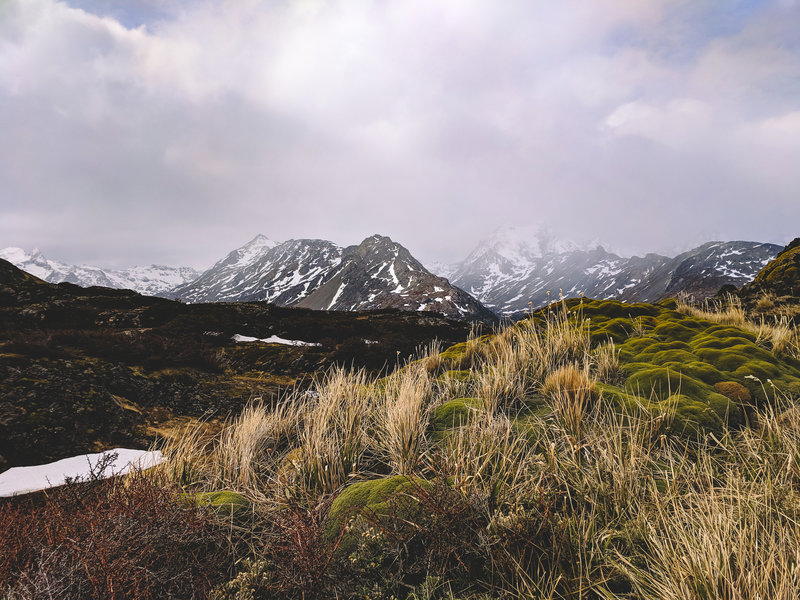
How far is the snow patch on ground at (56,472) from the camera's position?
296cm

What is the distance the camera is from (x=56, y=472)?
11.0 ft

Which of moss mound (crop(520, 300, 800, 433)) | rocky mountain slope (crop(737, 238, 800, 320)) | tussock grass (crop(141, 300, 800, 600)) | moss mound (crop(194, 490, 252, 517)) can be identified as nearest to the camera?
tussock grass (crop(141, 300, 800, 600))

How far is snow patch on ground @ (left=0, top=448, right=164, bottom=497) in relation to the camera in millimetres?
2957

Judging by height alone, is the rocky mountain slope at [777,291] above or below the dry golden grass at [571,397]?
above

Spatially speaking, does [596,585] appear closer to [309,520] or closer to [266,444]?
[309,520]

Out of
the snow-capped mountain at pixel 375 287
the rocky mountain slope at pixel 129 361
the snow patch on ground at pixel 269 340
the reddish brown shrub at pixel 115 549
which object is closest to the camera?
the reddish brown shrub at pixel 115 549

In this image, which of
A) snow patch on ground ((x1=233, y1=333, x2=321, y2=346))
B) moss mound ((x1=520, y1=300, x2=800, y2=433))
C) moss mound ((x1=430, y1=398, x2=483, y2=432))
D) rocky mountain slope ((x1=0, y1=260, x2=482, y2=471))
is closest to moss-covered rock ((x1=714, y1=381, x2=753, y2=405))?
moss mound ((x1=520, y1=300, x2=800, y2=433))

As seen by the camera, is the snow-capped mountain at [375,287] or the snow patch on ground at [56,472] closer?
the snow patch on ground at [56,472]

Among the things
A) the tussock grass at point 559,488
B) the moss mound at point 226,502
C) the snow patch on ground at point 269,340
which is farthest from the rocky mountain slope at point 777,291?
the snow patch on ground at point 269,340

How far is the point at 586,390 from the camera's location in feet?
11.4

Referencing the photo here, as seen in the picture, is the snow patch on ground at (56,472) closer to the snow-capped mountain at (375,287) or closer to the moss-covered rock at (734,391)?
the moss-covered rock at (734,391)

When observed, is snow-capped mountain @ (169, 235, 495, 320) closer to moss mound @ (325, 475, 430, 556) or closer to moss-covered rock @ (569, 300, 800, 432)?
moss-covered rock @ (569, 300, 800, 432)

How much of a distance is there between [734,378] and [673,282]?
225980mm

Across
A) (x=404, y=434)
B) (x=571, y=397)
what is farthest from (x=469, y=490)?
(x=571, y=397)
